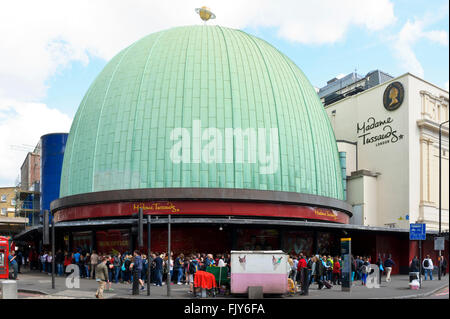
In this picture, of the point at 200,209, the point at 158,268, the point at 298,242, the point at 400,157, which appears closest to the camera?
the point at 158,268

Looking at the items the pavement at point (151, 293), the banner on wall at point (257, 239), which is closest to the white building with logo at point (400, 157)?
the banner on wall at point (257, 239)

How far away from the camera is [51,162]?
215 feet

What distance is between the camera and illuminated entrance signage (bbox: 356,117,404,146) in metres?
43.8

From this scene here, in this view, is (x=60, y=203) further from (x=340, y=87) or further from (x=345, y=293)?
(x=340, y=87)

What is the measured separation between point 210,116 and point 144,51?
8253 mm

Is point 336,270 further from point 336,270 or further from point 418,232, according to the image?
point 418,232

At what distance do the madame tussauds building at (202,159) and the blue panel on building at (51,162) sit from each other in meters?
29.4

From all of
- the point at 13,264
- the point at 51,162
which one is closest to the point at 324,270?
the point at 13,264

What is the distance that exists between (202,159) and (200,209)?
306cm

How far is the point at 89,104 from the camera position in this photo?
37094mm

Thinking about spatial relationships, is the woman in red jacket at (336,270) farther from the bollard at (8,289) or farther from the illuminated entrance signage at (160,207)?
the bollard at (8,289)

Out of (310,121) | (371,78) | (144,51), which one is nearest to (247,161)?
(310,121)

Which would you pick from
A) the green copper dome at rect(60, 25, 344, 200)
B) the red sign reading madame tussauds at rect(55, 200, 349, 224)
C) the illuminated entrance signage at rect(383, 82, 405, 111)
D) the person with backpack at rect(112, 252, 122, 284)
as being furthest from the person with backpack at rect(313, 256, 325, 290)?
the illuminated entrance signage at rect(383, 82, 405, 111)

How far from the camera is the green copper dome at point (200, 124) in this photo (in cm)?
3219
